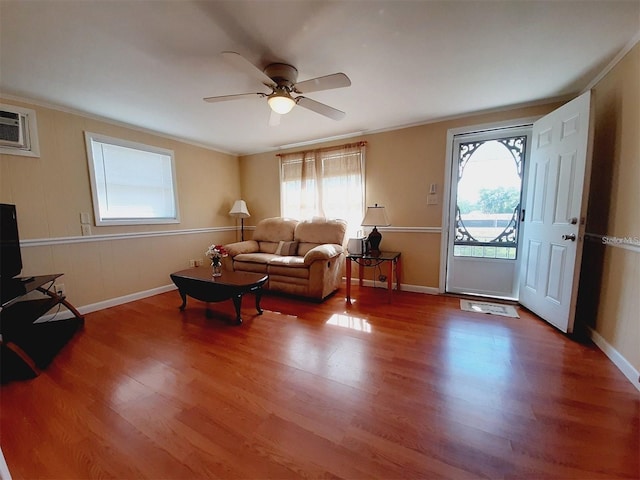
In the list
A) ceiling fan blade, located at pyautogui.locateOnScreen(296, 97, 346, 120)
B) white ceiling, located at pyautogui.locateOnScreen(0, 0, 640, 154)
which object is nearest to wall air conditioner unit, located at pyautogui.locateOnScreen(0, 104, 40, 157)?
white ceiling, located at pyautogui.locateOnScreen(0, 0, 640, 154)

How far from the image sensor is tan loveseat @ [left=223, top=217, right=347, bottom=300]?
10.0 ft

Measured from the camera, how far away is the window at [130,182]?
2975mm

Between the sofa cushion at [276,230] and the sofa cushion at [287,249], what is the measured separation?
0.50 ft

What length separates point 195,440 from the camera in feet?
4.04

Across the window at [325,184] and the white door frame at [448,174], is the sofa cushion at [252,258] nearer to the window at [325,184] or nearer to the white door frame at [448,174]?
the window at [325,184]

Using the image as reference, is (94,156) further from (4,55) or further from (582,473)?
(582,473)

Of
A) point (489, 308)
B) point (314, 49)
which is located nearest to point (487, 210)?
point (489, 308)

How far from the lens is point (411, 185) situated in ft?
11.1

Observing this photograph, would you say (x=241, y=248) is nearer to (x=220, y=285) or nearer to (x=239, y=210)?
(x=239, y=210)

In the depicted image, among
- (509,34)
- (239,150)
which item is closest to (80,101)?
(239,150)

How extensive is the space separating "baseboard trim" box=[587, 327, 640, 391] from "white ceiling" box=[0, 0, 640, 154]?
2.18 m

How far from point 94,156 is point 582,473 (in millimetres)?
4679

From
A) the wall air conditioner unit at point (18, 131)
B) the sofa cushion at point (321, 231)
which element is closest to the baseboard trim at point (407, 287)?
the sofa cushion at point (321, 231)

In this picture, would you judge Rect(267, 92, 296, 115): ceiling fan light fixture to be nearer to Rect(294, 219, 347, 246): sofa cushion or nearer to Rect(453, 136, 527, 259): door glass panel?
Rect(294, 219, 347, 246): sofa cushion
